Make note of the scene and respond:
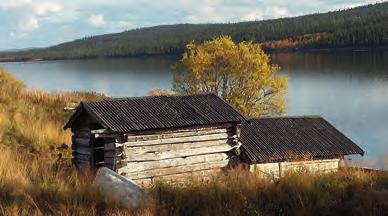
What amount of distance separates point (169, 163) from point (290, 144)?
5.59 metres

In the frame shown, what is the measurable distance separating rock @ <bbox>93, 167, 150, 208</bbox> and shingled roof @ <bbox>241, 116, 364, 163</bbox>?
331 inches

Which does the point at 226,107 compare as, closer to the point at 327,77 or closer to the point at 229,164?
the point at 229,164

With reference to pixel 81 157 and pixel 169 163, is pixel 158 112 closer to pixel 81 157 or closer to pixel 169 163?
pixel 169 163

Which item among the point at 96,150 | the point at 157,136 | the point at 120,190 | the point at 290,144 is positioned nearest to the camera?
the point at 120,190

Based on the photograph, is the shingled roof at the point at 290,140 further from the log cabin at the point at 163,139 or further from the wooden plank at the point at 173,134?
the wooden plank at the point at 173,134

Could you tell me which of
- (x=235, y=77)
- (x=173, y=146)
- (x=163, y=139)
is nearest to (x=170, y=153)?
(x=173, y=146)

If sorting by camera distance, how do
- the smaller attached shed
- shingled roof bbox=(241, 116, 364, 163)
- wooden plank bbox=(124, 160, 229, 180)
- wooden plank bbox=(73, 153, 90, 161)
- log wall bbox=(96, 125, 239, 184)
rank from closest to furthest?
log wall bbox=(96, 125, 239, 184) < wooden plank bbox=(124, 160, 229, 180) < wooden plank bbox=(73, 153, 90, 161) < the smaller attached shed < shingled roof bbox=(241, 116, 364, 163)

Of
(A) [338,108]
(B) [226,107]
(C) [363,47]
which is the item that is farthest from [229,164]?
(C) [363,47]

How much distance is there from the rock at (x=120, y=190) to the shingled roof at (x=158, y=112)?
479 centimetres

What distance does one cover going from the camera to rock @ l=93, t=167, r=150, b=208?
8930 mm

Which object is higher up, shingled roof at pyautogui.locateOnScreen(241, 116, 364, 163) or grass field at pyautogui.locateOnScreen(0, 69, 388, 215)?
grass field at pyautogui.locateOnScreen(0, 69, 388, 215)

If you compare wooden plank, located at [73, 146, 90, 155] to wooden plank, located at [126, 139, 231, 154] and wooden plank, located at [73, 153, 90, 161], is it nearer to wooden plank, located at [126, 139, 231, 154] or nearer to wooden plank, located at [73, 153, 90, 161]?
wooden plank, located at [73, 153, 90, 161]

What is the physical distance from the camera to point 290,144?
771 inches

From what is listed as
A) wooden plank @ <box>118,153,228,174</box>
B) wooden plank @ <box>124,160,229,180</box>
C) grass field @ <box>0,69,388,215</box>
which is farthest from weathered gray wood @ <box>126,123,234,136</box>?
grass field @ <box>0,69,388,215</box>
